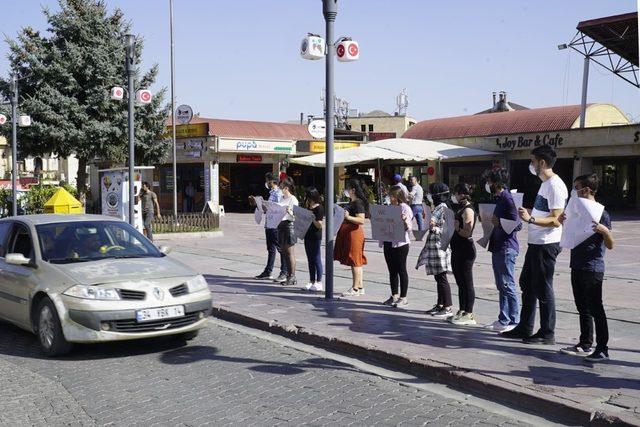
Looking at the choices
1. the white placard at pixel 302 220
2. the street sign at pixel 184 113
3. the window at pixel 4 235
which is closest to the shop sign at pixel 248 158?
the street sign at pixel 184 113

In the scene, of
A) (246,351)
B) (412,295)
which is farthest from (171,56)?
(246,351)

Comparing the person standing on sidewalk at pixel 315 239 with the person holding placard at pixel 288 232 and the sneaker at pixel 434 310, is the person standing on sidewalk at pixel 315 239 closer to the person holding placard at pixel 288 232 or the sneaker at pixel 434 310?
the person holding placard at pixel 288 232

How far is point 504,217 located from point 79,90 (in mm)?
26927

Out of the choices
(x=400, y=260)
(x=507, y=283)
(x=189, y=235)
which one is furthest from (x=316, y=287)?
(x=189, y=235)

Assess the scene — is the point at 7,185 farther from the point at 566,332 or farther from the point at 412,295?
the point at 566,332

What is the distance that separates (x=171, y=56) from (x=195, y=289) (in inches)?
1035

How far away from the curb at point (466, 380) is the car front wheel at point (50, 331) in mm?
2467

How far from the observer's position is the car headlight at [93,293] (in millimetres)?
6672

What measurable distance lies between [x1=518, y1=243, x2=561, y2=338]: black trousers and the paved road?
177 centimetres

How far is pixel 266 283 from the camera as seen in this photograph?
11562 mm

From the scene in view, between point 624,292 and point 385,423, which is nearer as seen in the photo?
point 385,423

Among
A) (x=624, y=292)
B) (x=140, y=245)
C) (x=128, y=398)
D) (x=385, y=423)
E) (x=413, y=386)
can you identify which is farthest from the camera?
(x=624, y=292)

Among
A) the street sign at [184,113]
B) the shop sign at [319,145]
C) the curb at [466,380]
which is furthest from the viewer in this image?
the shop sign at [319,145]

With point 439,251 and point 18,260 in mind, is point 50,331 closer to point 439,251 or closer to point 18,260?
point 18,260
